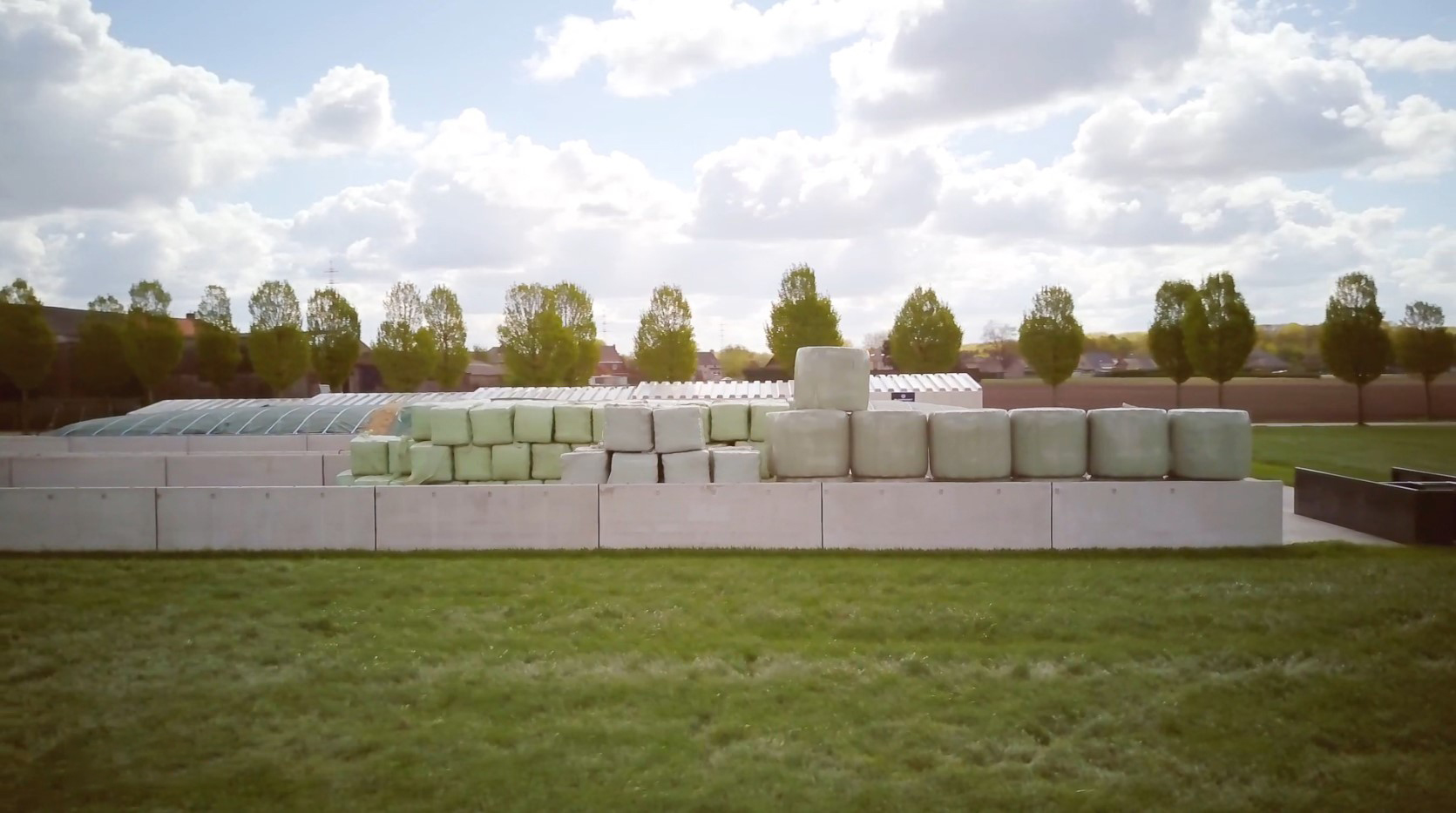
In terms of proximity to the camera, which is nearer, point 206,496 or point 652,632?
point 652,632

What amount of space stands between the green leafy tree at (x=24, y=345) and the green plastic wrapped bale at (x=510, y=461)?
151 ft

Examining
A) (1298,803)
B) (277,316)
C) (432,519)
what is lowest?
(1298,803)

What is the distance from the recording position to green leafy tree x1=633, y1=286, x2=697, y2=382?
205 ft

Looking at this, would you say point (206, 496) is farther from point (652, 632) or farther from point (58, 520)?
point (652, 632)

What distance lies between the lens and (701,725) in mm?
7723

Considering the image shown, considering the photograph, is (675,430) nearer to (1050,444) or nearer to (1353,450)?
(1050,444)

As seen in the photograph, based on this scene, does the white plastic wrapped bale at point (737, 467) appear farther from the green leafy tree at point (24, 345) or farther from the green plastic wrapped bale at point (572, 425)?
the green leafy tree at point (24, 345)

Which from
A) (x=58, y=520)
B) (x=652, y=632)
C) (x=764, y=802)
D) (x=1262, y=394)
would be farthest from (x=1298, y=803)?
(x=1262, y=394)

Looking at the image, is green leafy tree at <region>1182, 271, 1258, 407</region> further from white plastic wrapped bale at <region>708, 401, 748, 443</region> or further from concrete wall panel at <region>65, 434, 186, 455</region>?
concrete wall panel at <region>65, 434, 186, 455</region>

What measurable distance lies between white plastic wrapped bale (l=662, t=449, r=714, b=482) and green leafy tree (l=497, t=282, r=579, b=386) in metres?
47.1

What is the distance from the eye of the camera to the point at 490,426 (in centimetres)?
1739

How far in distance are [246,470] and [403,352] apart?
128ft

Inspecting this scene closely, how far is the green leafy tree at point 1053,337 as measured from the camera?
57.3 m

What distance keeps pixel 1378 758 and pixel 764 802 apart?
14.4 ft
